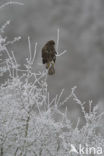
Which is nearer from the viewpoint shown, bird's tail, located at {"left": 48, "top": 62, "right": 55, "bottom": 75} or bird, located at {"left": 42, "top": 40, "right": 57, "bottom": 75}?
bird's tail, located at {"left": 48, "top": 62, "right": 55, "bottom": 75}

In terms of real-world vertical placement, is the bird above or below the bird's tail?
above

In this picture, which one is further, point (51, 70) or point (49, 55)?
point (49, 55)

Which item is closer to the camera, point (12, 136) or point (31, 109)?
point (31, 109)

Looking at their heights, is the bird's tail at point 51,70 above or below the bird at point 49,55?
below

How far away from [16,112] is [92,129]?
5.69 feet

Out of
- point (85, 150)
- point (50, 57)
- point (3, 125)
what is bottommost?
point (85, 150)

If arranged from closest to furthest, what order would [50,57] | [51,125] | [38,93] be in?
1. [50,57]
2. [38,93]
3. [51,125]

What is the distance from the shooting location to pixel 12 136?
18.9 ft

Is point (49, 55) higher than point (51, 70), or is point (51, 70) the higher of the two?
point (49, 55)

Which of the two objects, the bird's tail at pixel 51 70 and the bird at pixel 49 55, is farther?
the bird at pixel 49 55

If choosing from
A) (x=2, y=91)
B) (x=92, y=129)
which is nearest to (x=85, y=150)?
(x=92, y=129)

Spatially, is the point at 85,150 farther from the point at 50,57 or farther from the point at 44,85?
the point at 50,57

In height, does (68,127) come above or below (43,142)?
above

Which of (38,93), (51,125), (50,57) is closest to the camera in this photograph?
(50,57)
